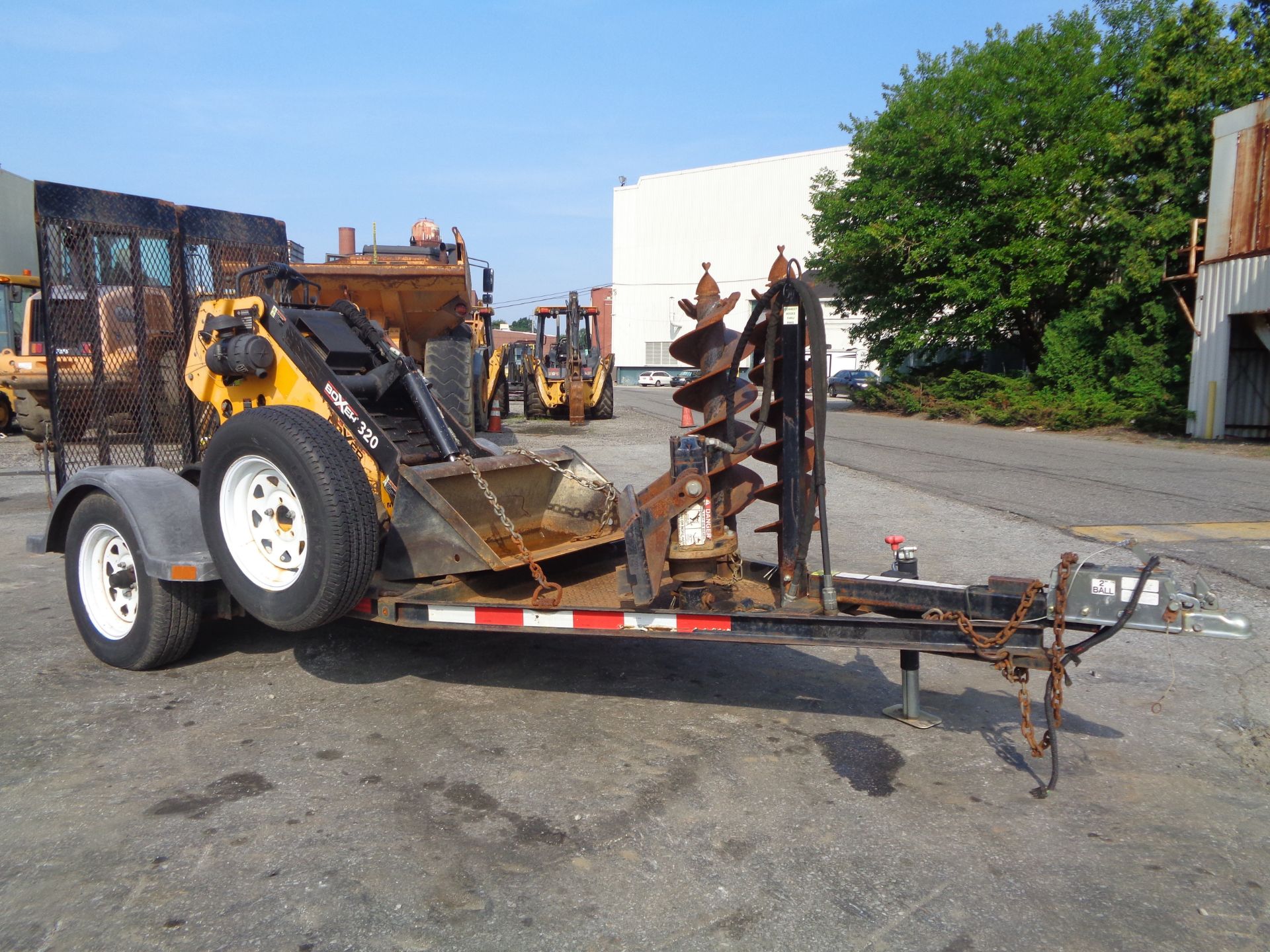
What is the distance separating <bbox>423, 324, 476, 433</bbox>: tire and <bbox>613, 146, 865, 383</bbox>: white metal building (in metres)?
41.7

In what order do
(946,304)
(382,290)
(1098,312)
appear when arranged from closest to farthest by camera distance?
(382,290)
(1098,312)
(946,304)

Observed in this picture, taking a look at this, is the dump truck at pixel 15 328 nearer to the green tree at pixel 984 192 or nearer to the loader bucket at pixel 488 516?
the loader bucket at pixel 488 516

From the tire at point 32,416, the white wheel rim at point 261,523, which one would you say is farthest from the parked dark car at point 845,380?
the white wheel rim at point 261,523

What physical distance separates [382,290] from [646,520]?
888 centimetres

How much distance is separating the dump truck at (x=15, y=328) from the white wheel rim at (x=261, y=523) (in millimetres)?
10984

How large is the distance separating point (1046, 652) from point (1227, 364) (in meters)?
18.6

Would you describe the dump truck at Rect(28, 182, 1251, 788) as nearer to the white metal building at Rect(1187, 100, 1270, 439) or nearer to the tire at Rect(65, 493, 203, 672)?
the tire at Rect(65, 493, 203, 672)

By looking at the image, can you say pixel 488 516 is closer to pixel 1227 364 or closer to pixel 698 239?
pixel 1227 364

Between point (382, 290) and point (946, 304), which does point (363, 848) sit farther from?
point (946, 304)

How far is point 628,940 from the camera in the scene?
2.78 m

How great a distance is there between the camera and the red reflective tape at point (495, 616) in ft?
13.9

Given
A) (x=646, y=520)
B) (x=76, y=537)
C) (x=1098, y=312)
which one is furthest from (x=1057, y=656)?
(x=1098, y=312)

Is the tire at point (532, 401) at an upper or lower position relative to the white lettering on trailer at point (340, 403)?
lower

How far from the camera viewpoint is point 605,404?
25.4 metres
